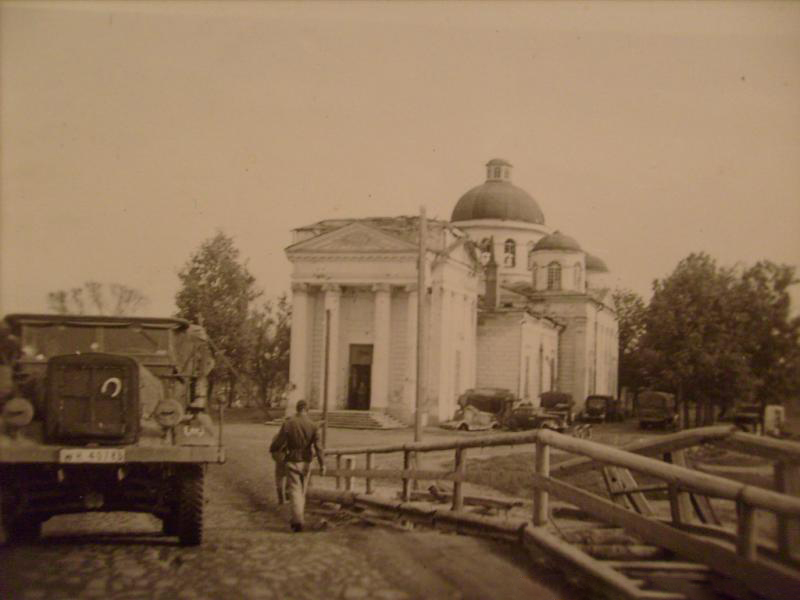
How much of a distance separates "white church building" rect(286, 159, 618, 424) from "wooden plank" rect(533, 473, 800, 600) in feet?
88.1

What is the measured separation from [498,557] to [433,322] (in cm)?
3482

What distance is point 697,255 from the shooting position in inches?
445

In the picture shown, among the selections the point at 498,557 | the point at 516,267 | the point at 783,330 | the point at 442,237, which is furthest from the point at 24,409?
the point at 516,267

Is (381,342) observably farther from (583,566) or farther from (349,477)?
(583,566)

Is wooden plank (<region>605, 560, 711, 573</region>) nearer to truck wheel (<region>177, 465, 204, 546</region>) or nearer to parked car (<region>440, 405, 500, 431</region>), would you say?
truck wheel (<region>177, 465, 204, 546</region>)

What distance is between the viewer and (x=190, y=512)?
8.41 m

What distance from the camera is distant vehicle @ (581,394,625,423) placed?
30.5 meters

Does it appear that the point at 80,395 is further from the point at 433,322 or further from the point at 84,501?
the point at 433,322

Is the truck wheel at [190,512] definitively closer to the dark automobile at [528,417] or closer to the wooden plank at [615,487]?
the wooden plank at [615,487]

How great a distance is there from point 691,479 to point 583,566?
105 centimetres

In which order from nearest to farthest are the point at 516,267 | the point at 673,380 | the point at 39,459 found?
1. the point at 39,459
2. the point at 673,380
3. the point at 516,267

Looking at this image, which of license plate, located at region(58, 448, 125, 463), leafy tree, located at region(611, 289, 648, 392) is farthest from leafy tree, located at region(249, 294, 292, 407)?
license plate, located at region(58, 448, 125, 463)

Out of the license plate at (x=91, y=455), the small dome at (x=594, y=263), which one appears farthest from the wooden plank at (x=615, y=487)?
the small dome at (x=594, y=263)

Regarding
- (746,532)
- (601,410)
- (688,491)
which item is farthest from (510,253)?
(746,532)
